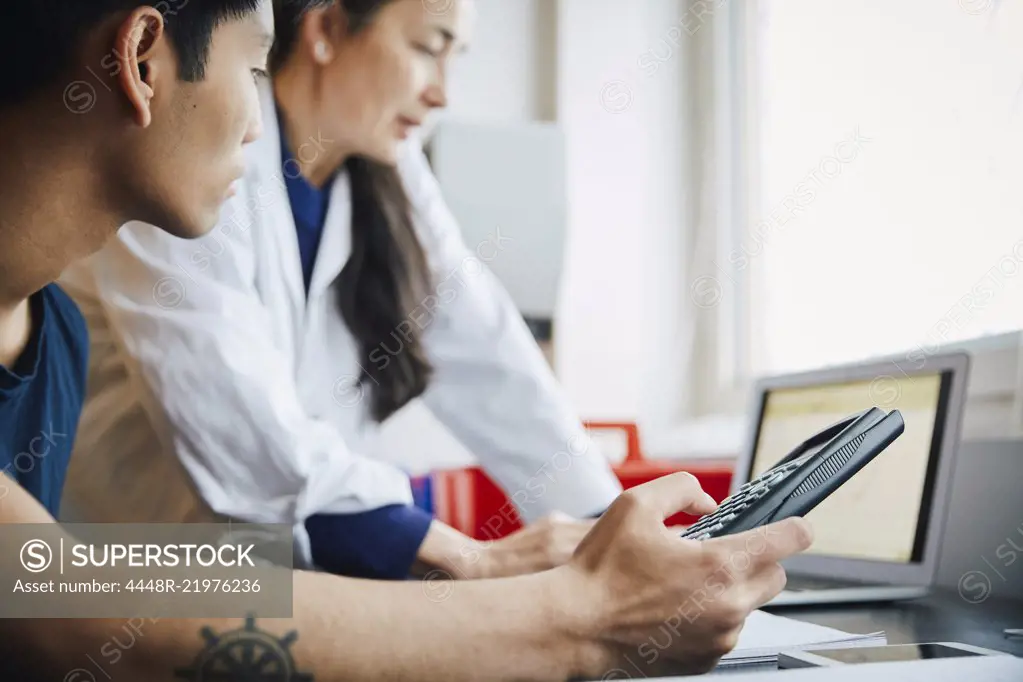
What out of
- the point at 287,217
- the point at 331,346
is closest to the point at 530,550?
the point at 331,346

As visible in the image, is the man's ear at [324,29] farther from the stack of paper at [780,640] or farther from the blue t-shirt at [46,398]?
the stack of paper at [780,640]

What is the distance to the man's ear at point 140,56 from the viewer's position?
0.66m

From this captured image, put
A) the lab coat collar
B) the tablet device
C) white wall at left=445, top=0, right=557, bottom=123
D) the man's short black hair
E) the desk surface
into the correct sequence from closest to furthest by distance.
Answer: the tablet device
the desk surface
the man's short black hair
the lab coat collar
white wall at left=445, top=0, right=557, bottom=123

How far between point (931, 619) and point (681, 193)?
591 mm

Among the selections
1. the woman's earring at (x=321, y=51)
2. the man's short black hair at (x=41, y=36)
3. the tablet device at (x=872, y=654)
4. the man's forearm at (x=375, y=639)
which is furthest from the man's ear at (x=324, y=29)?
the tablet device at (x=872, y=654)

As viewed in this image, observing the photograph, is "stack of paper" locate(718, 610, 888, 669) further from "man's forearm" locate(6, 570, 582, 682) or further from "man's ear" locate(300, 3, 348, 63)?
"man's ear" locate(300, 3, 348, 63)

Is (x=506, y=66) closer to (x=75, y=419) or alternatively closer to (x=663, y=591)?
(x=75, y=419)

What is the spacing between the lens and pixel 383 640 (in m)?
0.44

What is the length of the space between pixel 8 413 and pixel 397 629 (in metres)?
0.40

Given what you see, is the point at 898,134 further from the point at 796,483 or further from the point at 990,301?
the point at 796,483

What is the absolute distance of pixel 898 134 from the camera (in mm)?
915

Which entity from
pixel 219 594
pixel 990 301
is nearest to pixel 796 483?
pixel 219 594

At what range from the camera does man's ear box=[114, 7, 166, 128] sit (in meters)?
0.66

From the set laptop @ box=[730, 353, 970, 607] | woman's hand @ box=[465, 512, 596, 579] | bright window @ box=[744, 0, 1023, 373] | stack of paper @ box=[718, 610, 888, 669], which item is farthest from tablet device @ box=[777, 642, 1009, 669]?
bright window @ box=[744, 0, 1023, 373]
